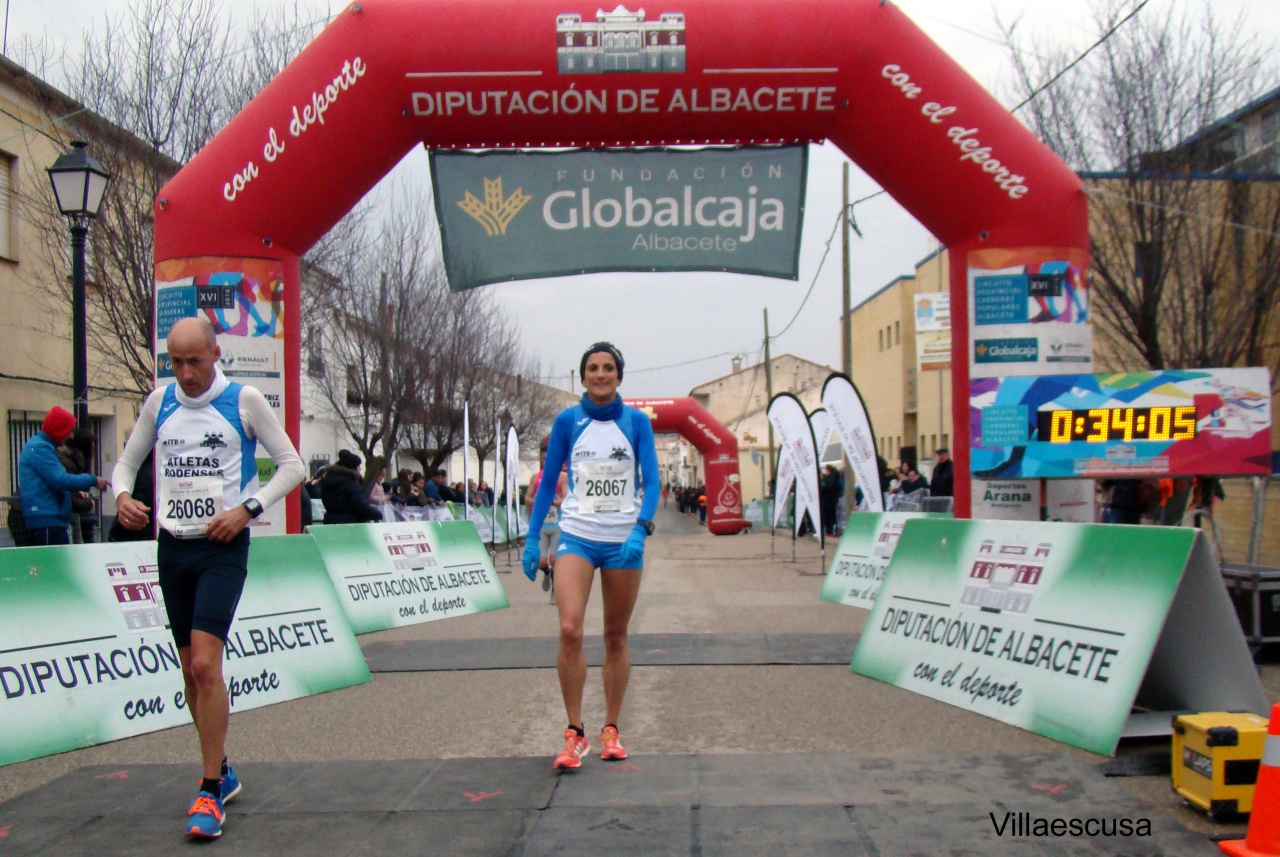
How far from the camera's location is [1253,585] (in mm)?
7305

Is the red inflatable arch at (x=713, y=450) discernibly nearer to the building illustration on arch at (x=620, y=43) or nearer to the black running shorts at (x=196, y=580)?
the building illustration on arch at (x=620, y=43)

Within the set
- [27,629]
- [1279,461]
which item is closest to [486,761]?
[27,629]

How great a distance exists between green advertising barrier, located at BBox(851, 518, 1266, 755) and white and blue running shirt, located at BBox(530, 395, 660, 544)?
2232 millimetres

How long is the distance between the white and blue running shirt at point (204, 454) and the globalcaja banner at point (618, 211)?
18.1 ft

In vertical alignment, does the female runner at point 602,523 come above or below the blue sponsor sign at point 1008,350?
below

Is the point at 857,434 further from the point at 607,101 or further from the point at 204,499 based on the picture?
the point at 204,499

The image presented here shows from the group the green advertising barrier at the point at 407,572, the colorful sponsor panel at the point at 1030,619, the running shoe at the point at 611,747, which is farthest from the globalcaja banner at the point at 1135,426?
the green advertising barrier at the point at 407,572

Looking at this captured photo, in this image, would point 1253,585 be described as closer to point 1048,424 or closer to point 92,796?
point 1048,424

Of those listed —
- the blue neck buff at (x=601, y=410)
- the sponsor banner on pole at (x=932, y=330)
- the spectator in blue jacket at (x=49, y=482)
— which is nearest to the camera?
the blue neck buff at (x=601, y=410)

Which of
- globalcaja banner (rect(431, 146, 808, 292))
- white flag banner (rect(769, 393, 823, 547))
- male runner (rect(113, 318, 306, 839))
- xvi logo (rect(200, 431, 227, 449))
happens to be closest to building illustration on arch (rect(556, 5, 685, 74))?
globalcaja banner (rect(431, 146, 808, 292))

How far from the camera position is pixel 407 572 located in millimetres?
10922

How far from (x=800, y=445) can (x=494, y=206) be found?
8187mm

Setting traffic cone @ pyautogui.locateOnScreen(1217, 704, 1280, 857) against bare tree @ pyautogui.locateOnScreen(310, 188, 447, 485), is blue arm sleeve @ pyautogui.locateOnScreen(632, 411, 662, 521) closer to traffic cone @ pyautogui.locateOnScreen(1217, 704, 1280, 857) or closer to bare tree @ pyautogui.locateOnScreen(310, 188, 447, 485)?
traffic cone @ pyautogui.locateOnScreen(1217, 704, 1280, 857)

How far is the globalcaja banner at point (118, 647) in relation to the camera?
18.2 ft
